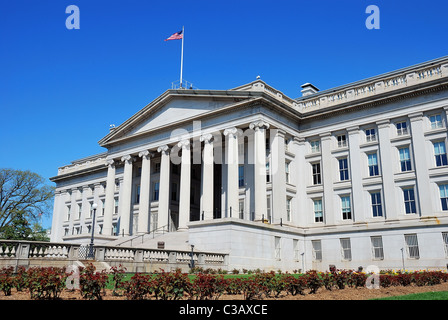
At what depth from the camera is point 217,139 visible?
42344 mm

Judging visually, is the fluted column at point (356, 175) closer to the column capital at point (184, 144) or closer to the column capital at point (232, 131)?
the column capital at point (232, 131)

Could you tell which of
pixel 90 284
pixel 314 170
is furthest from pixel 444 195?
pixel 90 284

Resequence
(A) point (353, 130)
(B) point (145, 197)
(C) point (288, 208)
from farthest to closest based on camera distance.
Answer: (B) point (145, 197) < (C) point (288, 208) < (A) point (353, 130)

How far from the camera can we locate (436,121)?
36094mm

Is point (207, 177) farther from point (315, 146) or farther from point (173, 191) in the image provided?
point (315, 146)

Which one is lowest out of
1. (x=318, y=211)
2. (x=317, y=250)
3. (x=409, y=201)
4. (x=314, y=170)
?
(x=317, y=250)

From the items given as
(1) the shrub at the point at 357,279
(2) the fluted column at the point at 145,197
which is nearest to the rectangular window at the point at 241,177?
(2) the fluted column at the point at 145,197

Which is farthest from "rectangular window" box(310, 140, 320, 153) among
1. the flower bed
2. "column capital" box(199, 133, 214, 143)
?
the flower bed

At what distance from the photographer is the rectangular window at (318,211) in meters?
41.2

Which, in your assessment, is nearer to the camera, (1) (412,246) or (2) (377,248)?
(1) (412,246)

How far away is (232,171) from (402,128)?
16.5 metres

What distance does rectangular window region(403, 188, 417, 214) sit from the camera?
3594 centimetres
